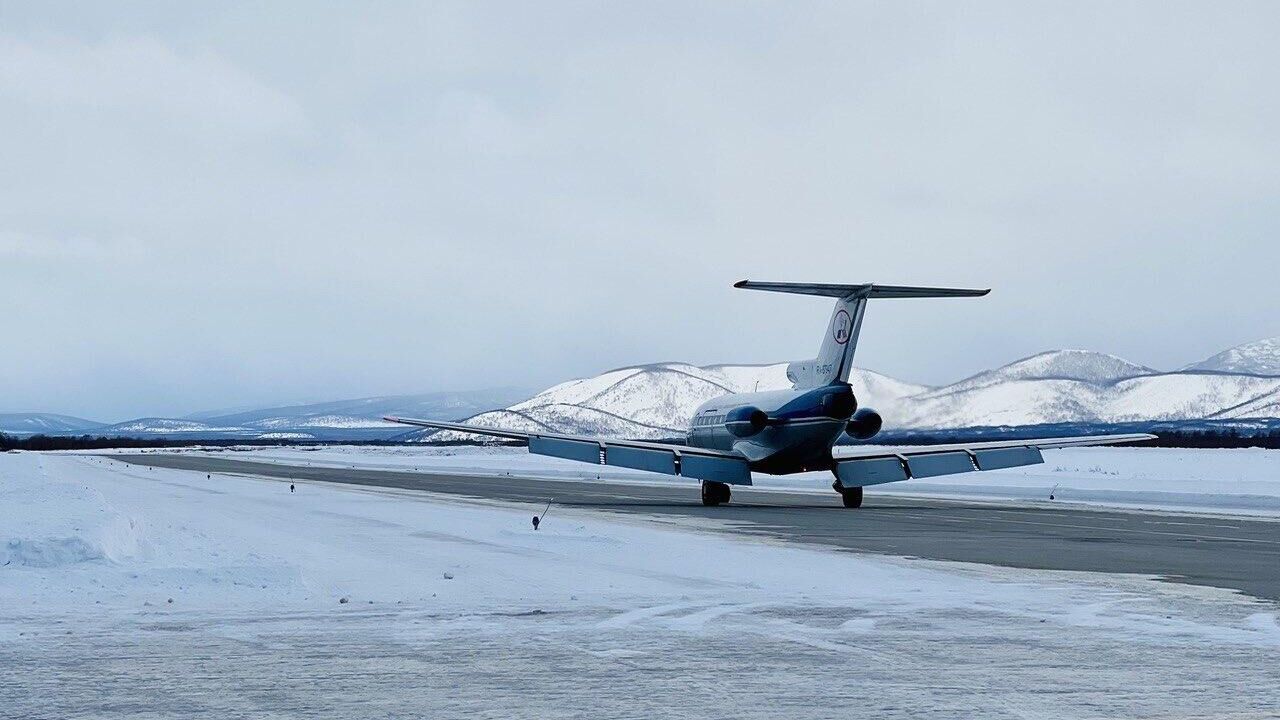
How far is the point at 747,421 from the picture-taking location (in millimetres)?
39000

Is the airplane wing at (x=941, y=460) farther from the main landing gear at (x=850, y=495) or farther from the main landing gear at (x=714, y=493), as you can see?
the main landing gear at (x=714, y=493)

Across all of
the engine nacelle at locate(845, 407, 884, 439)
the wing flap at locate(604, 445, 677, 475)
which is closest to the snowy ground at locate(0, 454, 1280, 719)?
the engine nacelle at locate(845, 407, 884, 439)

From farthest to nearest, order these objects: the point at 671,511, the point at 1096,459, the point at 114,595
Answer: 1. the point at 1096,459
2. the point at 671,511
3. the point at 114,595

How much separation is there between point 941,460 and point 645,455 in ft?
27.9

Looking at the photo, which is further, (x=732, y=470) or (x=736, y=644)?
(x=732, y=470)

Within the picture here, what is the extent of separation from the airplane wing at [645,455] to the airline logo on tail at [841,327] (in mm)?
4721

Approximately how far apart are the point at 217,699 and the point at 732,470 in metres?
31.8

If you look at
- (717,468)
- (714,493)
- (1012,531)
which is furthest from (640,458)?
(1012,531)

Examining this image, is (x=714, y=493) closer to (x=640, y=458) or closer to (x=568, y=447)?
(x=640, y=458)

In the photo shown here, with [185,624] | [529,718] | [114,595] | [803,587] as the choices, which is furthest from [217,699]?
[803,587]

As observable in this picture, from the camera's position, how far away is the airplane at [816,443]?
37.6 m

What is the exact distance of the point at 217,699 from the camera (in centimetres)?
860

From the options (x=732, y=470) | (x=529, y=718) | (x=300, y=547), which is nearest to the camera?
(x=529, y=718)

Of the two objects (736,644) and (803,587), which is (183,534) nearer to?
(803,587)
